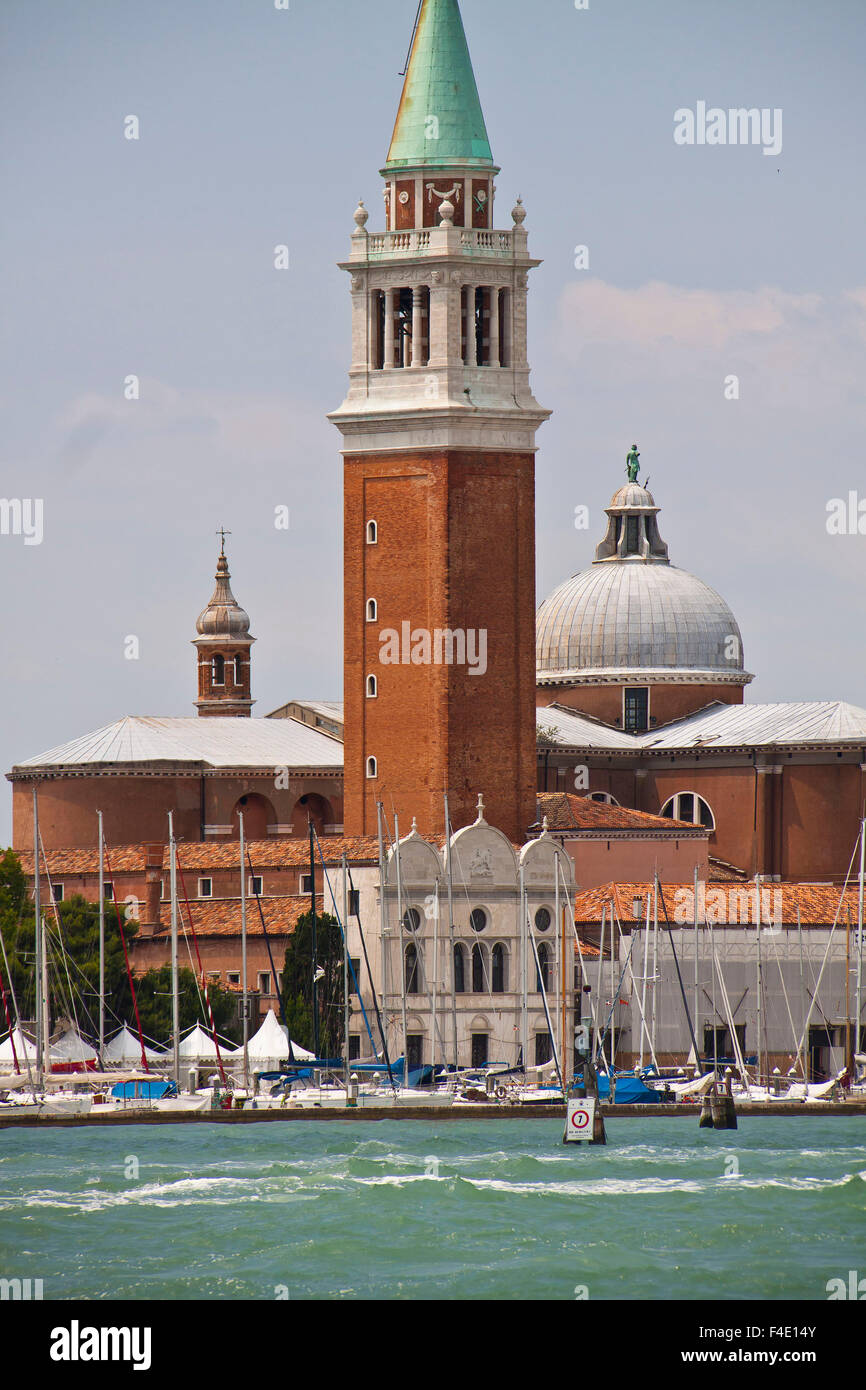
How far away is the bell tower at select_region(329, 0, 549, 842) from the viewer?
77062 mm

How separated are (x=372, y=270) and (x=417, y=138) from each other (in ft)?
10.2

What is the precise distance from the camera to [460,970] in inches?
2987

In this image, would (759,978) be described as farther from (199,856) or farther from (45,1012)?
(45,1012)

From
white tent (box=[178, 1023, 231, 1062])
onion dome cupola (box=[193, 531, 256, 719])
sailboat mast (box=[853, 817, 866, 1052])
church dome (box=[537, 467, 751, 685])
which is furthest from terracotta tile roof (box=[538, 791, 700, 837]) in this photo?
onion dome cupola (box=[193, 531, 256, 719])

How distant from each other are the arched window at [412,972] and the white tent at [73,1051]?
284 inches

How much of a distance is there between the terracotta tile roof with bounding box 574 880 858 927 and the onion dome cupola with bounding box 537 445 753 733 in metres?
12.4

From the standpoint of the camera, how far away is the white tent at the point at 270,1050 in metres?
71.3

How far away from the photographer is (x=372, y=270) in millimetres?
78125

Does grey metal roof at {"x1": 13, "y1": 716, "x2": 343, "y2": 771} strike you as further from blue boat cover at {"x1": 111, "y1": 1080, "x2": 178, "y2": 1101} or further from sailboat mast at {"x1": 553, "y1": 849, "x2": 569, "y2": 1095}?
blue boat cover at {"x1": 111, "y1": 1080, "x2": 178, "y2": 1101}

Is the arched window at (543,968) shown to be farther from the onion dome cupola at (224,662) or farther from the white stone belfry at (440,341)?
the onion dome cupola at (224,662)

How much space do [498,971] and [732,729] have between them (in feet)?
48.9

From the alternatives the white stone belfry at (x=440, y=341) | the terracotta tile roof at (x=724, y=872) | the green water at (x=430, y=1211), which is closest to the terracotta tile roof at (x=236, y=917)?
the white stone belfry at (x=440, y=341)
